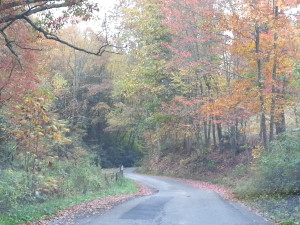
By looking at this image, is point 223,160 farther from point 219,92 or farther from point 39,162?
point 39,162

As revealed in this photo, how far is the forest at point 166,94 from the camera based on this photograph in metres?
12.4

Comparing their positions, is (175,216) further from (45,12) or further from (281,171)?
(45,12)

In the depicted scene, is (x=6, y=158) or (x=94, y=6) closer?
(x=94, y=6)

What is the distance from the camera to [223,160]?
97.1ft

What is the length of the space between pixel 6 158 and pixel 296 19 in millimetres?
14377

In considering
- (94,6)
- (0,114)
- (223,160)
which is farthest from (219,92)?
(94,6)

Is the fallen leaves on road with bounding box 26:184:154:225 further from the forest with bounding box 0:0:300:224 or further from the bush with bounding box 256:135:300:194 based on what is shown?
the bush with bounding box 256:135:300:194

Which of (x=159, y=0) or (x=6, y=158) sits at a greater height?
(x=159, y=0)

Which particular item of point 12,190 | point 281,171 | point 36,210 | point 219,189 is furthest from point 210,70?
point 12,190

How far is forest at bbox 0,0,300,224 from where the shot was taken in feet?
40.5

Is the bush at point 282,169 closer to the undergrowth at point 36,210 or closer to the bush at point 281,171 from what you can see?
the bush at point 281,171

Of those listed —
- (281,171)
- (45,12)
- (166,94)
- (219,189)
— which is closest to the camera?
(45,12)

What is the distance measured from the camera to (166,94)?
3081 centimetres

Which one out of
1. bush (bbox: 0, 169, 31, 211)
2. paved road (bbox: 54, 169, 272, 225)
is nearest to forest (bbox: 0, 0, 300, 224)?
bush (bbox: 0, 169, 31, 211)
